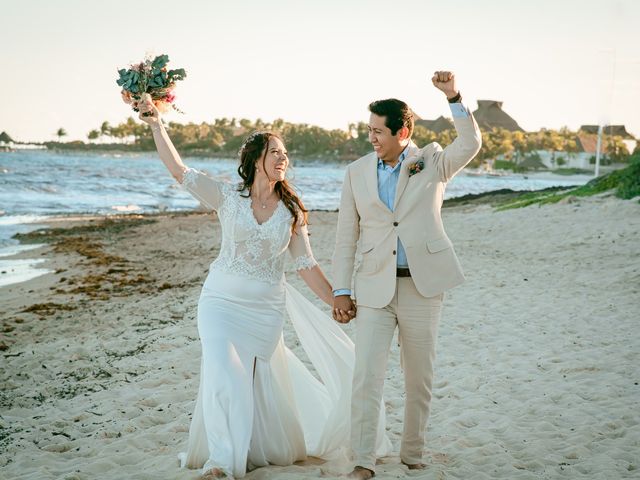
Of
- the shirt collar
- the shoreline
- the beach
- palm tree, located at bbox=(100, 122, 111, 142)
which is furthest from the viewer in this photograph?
palm tree, located at bbox=(100, 122, 111, 142)

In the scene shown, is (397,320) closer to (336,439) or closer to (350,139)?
(336,439)

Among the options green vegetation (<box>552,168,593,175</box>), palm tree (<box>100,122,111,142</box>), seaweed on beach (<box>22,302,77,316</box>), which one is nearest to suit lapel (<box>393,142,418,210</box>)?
seaweed on beach (<box>22,302,77,316</box>)

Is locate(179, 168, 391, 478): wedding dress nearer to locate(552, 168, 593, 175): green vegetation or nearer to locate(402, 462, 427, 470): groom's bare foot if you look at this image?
locate(402, 462, 427, 470): groom's bare foot

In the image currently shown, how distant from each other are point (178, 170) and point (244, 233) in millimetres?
568

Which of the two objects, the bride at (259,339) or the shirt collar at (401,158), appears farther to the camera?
the shirt collar at (401,158)

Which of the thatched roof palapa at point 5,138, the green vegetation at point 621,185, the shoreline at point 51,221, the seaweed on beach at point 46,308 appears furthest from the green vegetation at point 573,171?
the thatched roof palapa at point 5,138

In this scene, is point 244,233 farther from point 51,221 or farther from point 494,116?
point 494,116

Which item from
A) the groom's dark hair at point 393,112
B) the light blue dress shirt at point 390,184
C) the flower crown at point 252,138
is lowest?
the light blue dress shirt at point 390,184

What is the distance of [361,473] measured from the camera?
413 centimetres

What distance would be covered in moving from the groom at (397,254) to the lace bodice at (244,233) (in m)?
0.53

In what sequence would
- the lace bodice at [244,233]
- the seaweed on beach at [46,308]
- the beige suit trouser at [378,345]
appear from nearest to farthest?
the beige suit trouser at [378,345] → the lace bodice at [244,233] → the seaweed on beach at [46,308]

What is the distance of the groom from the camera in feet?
13.6

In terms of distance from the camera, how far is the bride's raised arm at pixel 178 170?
14.6ft

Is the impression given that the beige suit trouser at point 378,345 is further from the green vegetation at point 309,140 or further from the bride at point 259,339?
the green vegetation at point 309,140
